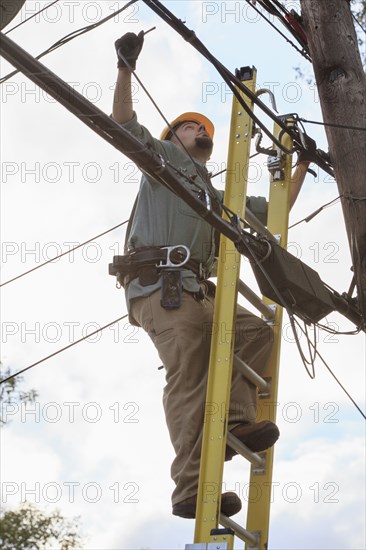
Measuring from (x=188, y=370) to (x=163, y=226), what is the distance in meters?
0.84

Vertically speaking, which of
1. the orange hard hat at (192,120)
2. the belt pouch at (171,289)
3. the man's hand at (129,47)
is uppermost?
the orange hard hat at (192,120)

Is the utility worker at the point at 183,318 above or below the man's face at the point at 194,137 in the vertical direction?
below

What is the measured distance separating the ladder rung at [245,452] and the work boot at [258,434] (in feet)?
0.10

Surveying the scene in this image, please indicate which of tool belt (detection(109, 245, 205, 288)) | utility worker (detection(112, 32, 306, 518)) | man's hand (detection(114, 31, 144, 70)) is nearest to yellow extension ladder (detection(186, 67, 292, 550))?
utility worker (detection(112, 32, 306, 518))

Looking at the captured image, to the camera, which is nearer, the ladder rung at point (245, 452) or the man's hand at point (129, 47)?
the man's hand at point (129, 47)

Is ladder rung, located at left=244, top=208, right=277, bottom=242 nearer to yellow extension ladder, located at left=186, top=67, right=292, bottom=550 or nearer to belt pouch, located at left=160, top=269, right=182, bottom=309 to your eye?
yellow extension ladder, located at left=186, top=67, right=292, bottom=550

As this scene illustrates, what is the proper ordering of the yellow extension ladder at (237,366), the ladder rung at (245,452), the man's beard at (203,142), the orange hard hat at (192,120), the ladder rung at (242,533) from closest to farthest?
1. the yellow extension ladder at (237,366)
2. the ladder rung at (242,533)
3. the ladder rung at (245,452)
4. the man's beard at (203,142)
5. the orange hard hat at (192,120)

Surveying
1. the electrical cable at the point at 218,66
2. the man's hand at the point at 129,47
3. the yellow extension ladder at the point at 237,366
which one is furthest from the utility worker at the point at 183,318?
the electrical cable at the point at 218,66

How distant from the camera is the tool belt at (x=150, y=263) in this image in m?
5.20

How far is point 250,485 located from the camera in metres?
5.14

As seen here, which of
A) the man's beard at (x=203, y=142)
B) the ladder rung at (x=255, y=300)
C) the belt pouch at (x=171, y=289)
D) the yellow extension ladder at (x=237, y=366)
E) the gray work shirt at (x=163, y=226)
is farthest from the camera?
the man's beard at (x=203, y=142)

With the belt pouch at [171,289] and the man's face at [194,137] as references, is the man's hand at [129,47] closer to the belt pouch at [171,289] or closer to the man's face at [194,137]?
the belt pouch at [171,289]

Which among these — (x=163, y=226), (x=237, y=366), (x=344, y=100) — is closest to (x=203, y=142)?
(x=163, y=226)

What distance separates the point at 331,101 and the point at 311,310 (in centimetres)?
114
